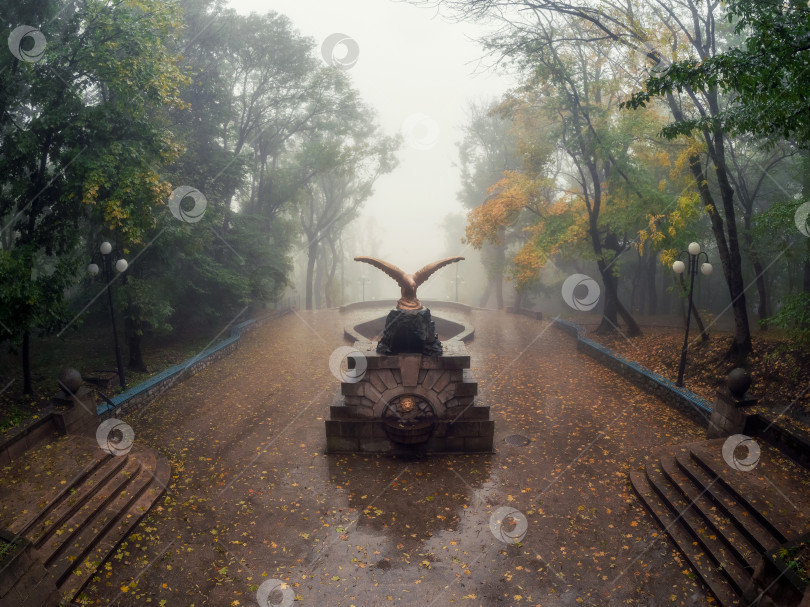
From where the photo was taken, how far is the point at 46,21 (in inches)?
497

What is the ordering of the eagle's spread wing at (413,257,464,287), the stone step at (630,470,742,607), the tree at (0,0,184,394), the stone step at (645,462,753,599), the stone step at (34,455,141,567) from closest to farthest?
1. the stone step at (630,470,742,607)
2. the stone step at (645,462,753,599)
3. the stone step at (34,455,141,567)
4. the eagle's spread wing at (413,257,464,287)
5. the tree at (0,0,184,394)

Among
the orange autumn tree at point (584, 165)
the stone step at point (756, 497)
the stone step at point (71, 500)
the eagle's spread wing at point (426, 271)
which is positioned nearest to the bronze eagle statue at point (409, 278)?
the eagle's spread wing at point (426, 271)

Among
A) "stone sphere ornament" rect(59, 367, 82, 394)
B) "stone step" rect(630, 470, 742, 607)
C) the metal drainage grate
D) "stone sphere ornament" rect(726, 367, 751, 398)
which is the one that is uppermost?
"stone sphere ornament" rect(726, 367, 751, 398)

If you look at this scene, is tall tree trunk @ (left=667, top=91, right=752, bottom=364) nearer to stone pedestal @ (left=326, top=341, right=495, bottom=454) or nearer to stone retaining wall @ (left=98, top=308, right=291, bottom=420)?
stone pedestal @ (left=326, top=341, right=495, bottom=454)

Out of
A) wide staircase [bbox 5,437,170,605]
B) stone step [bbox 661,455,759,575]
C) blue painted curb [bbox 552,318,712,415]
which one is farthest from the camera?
blue painted curb [bbox 552,318,712,415]

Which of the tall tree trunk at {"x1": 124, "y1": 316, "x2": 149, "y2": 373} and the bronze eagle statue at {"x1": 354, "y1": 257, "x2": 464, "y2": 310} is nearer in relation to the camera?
the bronze eagle statue at {"x1": 354, "y1": 257, "x2": 464, "y2": 310}

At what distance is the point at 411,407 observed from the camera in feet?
33.2

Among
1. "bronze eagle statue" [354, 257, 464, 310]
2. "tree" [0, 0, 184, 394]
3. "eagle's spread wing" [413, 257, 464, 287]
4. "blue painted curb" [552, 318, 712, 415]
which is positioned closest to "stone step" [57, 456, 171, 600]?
"tree" [0, 0, 184, 394]

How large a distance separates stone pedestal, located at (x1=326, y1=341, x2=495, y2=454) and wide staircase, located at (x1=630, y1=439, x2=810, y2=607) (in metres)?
3.46

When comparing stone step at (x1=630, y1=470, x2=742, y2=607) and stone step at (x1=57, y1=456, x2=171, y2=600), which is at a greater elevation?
stone step at (x1=630, y1=470, x2=742, y2=607)

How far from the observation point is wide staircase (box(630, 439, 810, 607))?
253 inches

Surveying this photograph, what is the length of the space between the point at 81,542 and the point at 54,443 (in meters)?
3.26

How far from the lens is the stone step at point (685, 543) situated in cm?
622

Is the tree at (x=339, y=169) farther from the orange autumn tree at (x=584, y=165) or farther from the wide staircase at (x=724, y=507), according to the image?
the wide staircase at (x=724, y=507)
